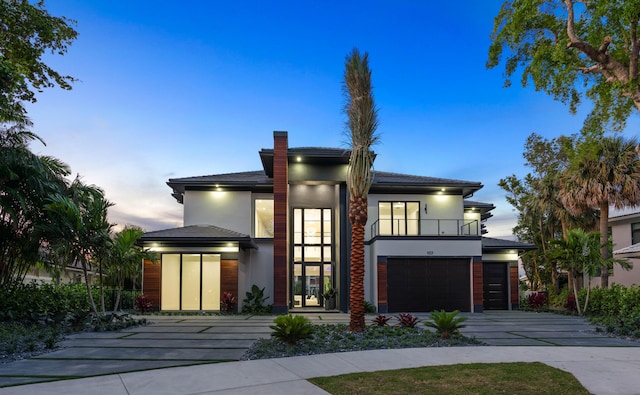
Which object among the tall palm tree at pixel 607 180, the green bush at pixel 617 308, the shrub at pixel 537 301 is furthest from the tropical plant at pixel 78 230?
the shrub at pixel 537 301

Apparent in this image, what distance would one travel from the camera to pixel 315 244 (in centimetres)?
2391

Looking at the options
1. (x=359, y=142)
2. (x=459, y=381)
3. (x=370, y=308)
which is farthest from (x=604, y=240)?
(x=459, y=381)

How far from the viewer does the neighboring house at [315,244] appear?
21.6 m

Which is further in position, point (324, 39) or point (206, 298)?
point (206, 298)

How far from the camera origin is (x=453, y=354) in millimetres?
9680

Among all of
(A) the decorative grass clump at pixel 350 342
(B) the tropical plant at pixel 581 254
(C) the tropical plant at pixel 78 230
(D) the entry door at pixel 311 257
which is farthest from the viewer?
(D) the entry door at pixel 311 257

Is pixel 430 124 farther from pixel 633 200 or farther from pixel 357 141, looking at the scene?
pixel 357 141

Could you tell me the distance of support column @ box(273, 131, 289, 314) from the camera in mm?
20531

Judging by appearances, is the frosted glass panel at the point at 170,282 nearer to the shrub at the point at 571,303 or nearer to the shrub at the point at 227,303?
the shrub at the point at 227,303

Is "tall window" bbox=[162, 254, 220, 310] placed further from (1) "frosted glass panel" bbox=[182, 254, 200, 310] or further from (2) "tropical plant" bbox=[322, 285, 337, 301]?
(2) "tropical plant" bbox=[322, 285, 337, 301]

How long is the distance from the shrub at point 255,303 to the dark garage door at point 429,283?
5699mm

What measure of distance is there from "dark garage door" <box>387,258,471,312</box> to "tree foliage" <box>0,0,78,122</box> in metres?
15.3

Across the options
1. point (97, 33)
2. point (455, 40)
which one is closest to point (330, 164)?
point (455, 40)

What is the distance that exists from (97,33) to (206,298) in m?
11.9
